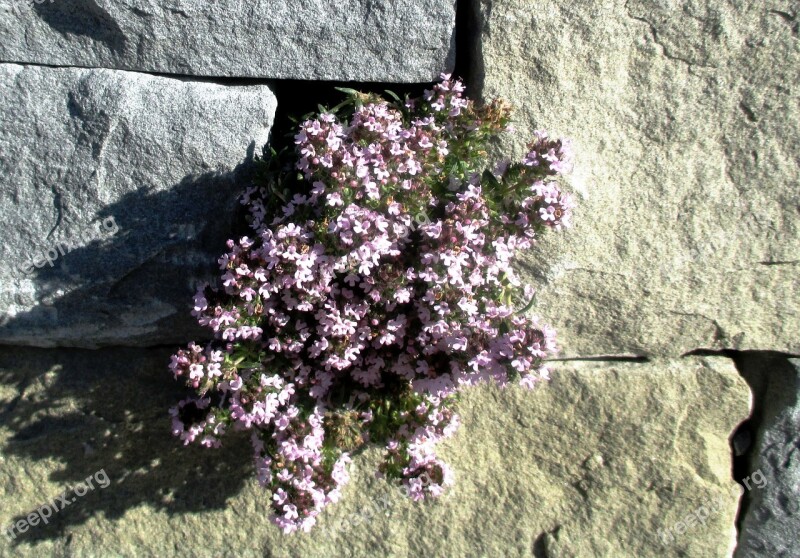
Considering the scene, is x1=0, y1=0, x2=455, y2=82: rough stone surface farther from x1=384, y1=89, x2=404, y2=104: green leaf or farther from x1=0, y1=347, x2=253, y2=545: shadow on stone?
x1=0, y1=347, x2=253, y2=545: shadow on stone

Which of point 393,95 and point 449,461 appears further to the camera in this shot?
point 449,461

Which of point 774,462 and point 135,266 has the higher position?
point 135,266

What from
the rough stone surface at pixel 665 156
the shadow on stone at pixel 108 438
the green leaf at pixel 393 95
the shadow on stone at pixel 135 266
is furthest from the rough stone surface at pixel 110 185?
the rough stone surface at pixel 665 156

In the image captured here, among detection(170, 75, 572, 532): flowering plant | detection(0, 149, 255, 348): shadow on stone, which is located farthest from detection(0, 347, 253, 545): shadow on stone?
detection(170, 75, 572, 532): flowering plant

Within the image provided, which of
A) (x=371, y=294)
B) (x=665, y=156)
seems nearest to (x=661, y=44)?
(x=665, y=156)

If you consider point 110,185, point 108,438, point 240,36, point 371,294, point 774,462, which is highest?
point 240,36

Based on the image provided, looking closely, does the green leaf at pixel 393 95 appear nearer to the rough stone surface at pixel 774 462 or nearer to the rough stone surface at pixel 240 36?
the rough stone surface at pixel 240 36

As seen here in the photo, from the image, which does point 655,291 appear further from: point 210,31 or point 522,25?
point 210,31

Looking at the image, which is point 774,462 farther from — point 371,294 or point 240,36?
point 240,36
